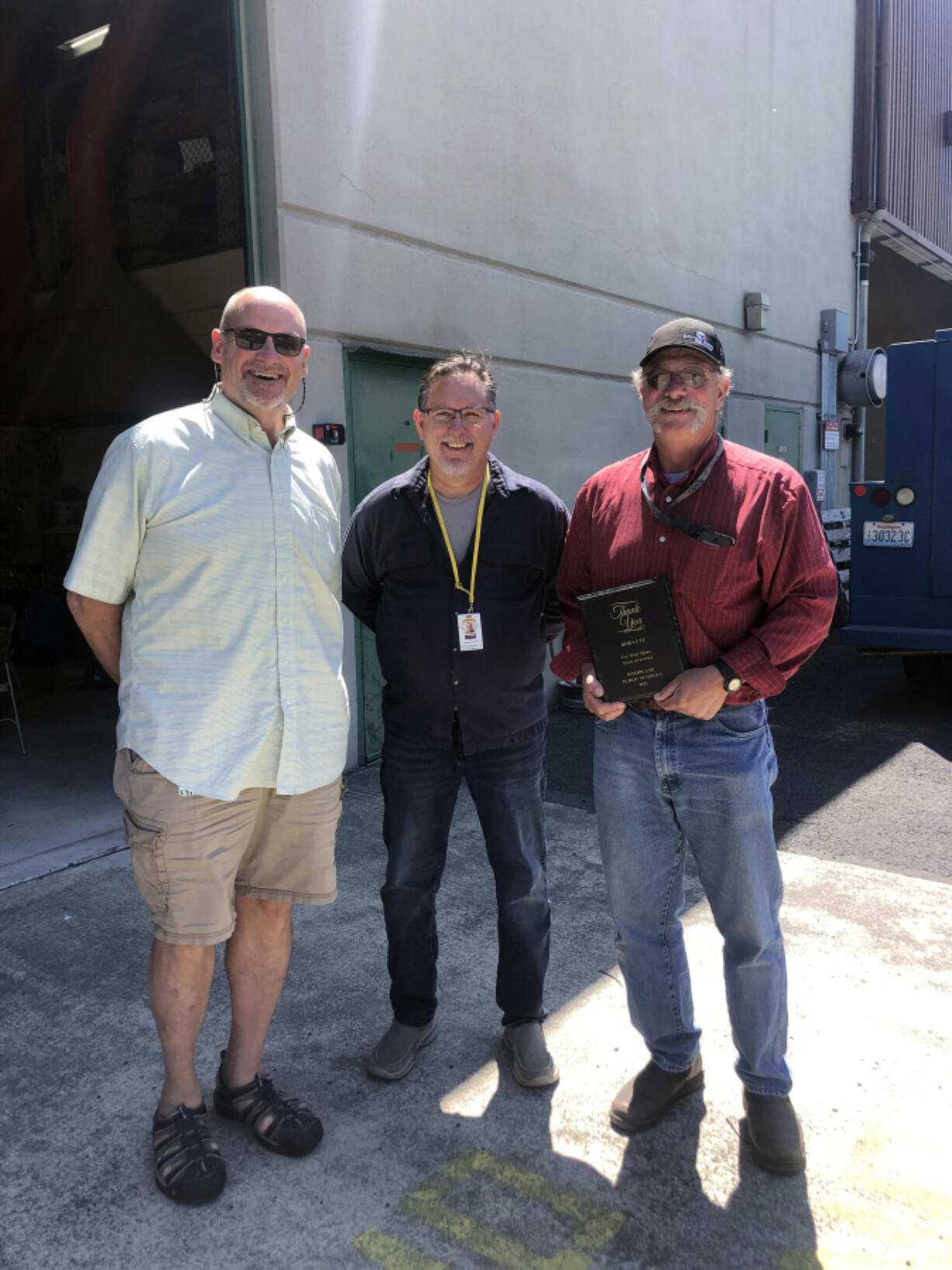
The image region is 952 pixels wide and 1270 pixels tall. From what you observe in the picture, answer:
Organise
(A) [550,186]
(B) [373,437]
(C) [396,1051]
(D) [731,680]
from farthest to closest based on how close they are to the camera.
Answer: (A) [550,186], (B) [373,437], (C) [396,1051], (D) [731,680]

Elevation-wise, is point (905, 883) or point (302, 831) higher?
point (302, 831)

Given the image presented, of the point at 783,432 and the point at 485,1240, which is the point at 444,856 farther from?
the point at 783,432

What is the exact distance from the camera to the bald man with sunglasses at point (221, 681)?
2.30 metres

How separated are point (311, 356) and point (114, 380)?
17.4 ft

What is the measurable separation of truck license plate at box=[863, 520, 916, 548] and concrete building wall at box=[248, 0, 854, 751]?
2.11m

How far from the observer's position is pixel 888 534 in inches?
288

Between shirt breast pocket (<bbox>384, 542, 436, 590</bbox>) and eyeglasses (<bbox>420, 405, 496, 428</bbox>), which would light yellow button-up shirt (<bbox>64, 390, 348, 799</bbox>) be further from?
eyeglasses (<bbox>420, 405, 496, 428</bbox>)

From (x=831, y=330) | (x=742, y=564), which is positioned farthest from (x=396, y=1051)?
(x=831, y=330)

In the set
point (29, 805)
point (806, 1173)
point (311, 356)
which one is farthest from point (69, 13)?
point (806, 1173)

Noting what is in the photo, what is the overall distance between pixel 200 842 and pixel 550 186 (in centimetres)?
631

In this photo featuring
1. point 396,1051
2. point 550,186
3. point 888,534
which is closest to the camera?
point 396,1051

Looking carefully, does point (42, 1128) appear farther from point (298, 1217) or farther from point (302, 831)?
point (302, 831)

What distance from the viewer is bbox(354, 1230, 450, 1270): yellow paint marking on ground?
213 cm

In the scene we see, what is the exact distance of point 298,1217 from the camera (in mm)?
2281
